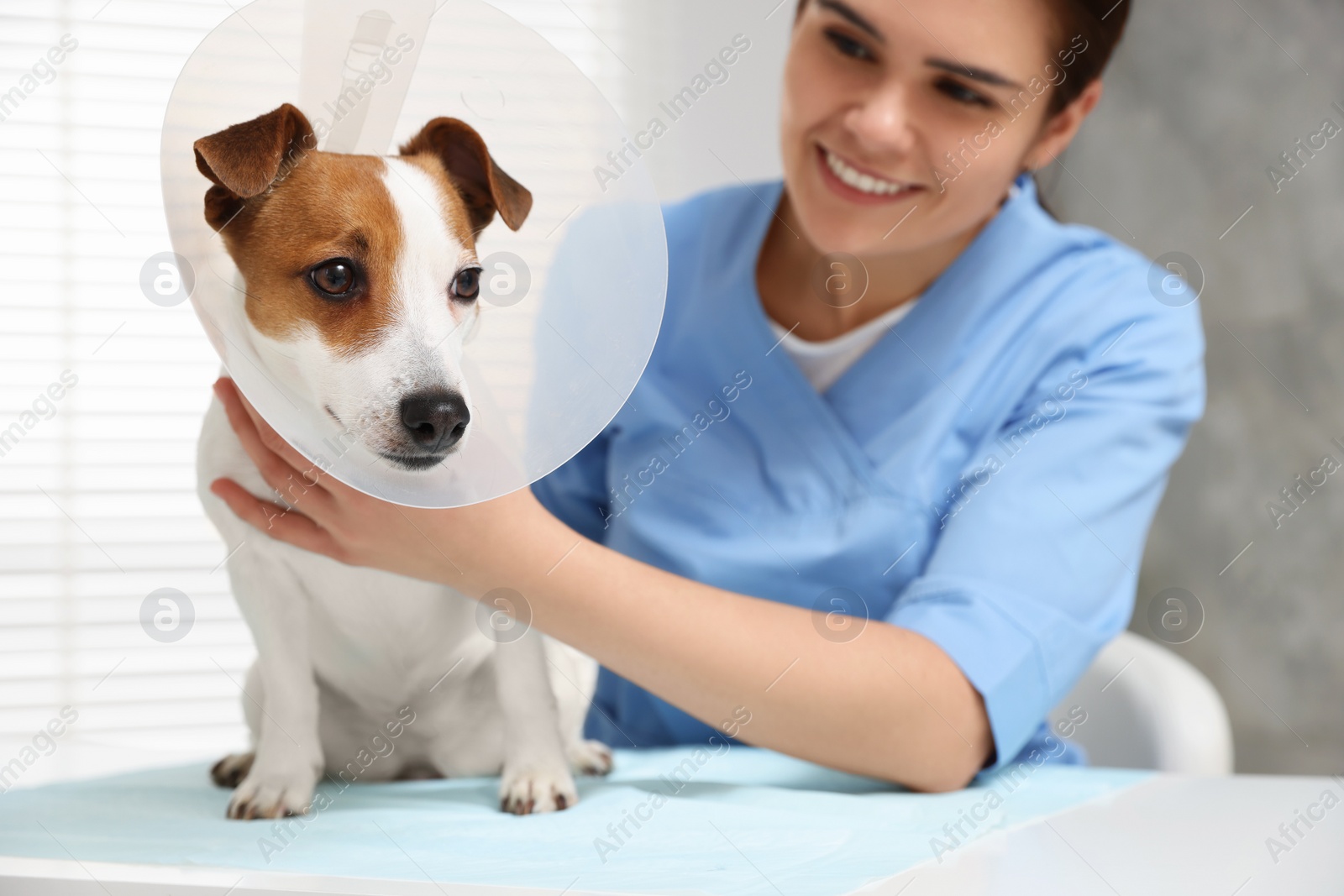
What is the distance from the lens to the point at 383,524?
0.85 metres

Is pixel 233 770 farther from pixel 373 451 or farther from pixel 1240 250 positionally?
pixel 1240 250

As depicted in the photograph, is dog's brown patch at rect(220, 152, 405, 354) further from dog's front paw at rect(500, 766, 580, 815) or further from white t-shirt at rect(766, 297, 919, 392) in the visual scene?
white t-shirt at rect(766, 297, 919, 392)

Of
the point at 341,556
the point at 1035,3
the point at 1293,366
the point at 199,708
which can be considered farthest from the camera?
the point at 1293,366

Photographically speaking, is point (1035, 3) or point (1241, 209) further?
point (1241, 209)

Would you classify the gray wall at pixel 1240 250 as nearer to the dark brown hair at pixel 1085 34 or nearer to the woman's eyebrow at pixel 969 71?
the dark brown hair at pixel 1085 34

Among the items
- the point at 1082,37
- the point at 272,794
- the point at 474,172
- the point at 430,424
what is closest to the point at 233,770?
the point at 272,794

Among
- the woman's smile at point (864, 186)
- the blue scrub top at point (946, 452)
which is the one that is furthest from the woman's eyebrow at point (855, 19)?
the blue scrub top at point (946, 452)

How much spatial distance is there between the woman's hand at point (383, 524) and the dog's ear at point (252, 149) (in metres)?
0.21

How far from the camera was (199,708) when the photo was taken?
134cm

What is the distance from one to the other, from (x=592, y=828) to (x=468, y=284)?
46 centimetres

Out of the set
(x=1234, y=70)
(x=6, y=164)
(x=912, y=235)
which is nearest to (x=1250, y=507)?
(x=1234, y=70)

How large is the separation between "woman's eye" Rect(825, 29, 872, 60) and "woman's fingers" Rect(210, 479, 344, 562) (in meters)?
0.75

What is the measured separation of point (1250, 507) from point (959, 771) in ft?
4.62

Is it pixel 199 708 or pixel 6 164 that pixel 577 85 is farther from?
pixel 199 708
